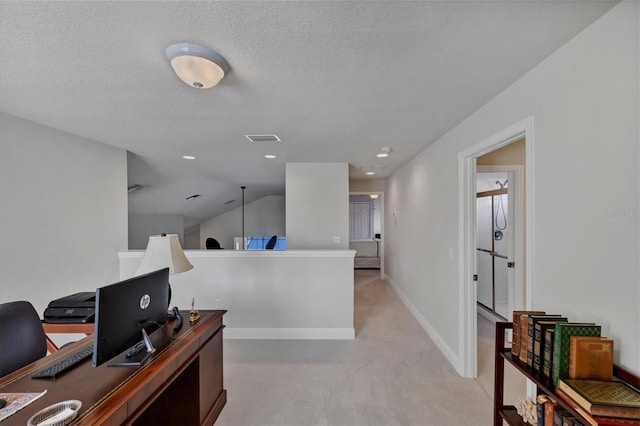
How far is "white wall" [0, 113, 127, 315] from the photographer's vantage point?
2.19 metres

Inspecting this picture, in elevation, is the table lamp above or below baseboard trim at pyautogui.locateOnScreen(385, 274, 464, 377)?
above

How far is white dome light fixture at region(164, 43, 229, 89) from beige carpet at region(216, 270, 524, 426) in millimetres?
2308

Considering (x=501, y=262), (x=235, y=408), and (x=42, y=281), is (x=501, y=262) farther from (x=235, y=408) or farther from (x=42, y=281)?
(x=42, y=281)

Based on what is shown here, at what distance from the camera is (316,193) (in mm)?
4102

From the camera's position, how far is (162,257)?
6.05ft

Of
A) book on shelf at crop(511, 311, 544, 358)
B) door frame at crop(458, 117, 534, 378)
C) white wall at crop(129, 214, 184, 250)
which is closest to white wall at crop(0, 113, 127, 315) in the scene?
white wall at crop(129, 214, 184, 250)

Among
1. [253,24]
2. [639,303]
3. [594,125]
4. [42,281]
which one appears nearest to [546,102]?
[594,125]

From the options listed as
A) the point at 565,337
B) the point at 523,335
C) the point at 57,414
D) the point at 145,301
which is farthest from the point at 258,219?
the point at 565,337

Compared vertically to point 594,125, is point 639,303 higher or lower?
lower

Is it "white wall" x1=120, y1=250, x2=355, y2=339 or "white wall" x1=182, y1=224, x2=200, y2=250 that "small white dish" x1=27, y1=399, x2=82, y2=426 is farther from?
"white wall" x1=182, y1=224, x2=200, y2=250

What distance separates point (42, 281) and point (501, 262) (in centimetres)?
519

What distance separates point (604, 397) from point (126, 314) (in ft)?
6.68

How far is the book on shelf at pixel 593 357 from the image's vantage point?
105cm

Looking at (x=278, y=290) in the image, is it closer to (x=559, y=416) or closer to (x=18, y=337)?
(x=18, y=337)
